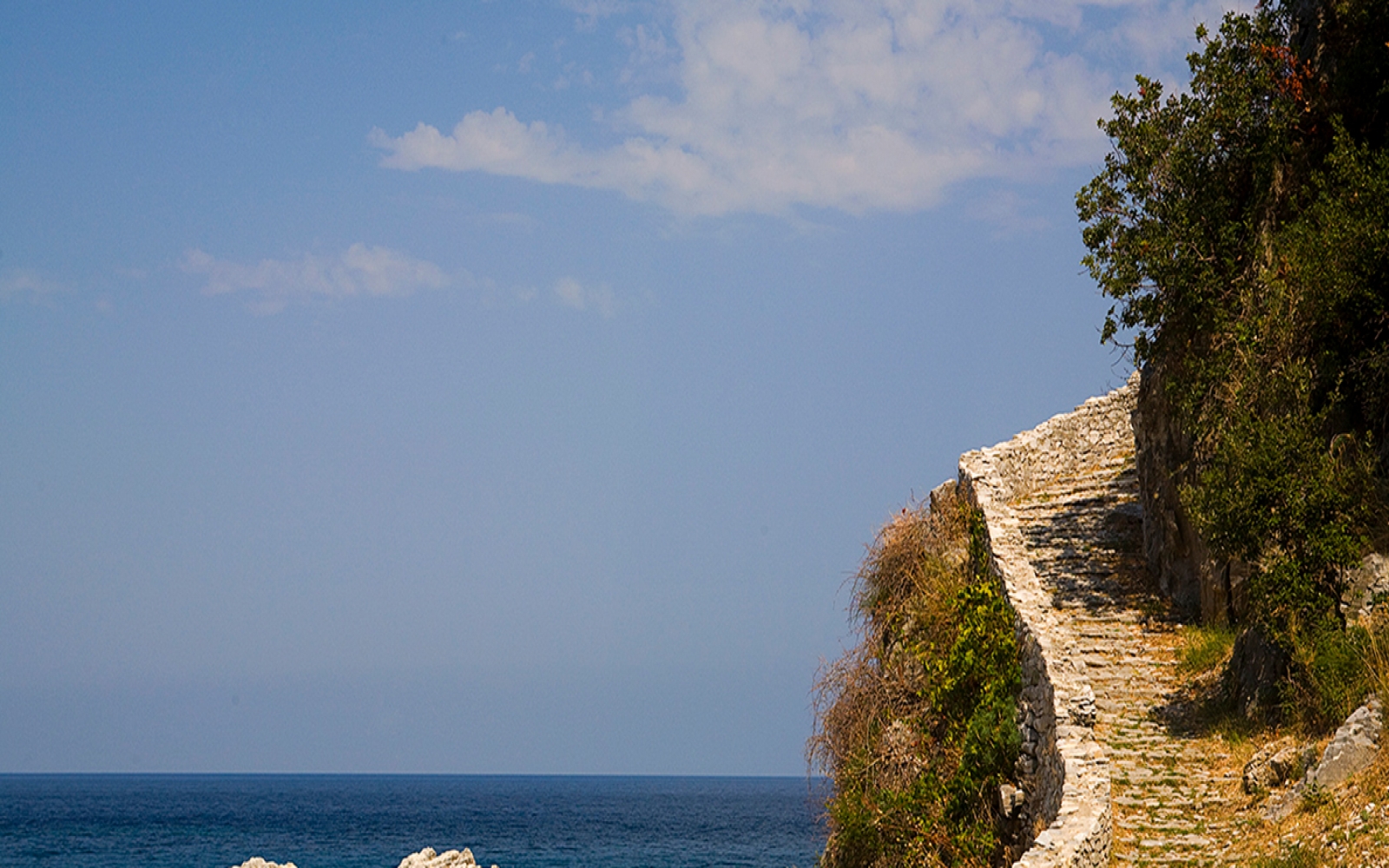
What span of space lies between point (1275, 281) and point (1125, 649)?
5014 mm

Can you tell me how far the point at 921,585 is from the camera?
19.6 meters

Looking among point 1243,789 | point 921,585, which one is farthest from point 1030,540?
point 1243,789

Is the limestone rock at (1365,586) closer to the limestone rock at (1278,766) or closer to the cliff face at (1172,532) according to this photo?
the limestone rock at (1278,766)

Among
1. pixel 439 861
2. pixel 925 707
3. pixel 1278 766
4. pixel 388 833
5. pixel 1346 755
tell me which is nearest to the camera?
pixel 1346 755

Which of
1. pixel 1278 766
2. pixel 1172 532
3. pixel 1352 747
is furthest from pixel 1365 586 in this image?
pixel 1172 532

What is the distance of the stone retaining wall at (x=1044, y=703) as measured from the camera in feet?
36.8

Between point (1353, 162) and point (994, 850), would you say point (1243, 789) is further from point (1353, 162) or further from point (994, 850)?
point (1353, 162)

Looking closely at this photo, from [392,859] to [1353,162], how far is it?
2062 inches

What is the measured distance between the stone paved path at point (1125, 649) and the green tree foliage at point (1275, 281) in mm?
1773

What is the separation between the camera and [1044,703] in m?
14.2

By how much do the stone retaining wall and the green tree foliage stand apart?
2247 mm

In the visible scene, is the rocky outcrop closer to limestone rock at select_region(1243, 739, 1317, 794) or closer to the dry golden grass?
the dry golden grass

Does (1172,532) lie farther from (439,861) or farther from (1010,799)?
(439,861)

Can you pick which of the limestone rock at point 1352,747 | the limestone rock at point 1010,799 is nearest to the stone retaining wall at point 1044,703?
the limestone rock at point 1010,799
